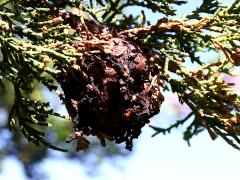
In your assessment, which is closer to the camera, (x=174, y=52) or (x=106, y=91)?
(x=106, y=91)

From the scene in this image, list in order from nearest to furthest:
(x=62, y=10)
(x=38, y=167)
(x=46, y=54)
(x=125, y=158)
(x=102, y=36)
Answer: (x=46, y=54) < (x=102, y=36) < (x=62, y=10) < (x=38, y=167) < (x=125, y=158)

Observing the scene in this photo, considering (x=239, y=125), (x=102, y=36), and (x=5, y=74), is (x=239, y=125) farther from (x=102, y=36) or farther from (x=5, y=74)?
(x=5, y=74)

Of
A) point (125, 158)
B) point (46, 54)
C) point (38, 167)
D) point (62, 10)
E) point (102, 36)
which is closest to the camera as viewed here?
point (46, 54)

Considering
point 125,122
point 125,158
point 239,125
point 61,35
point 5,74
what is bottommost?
point 125,158

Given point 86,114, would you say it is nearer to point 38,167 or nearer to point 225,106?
point 225,106

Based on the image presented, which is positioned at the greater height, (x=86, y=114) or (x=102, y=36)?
(x=102, y=36)

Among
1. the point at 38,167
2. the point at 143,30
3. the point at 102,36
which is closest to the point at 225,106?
the point at 143,30

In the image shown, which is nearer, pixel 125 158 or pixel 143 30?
pixel 143 30
